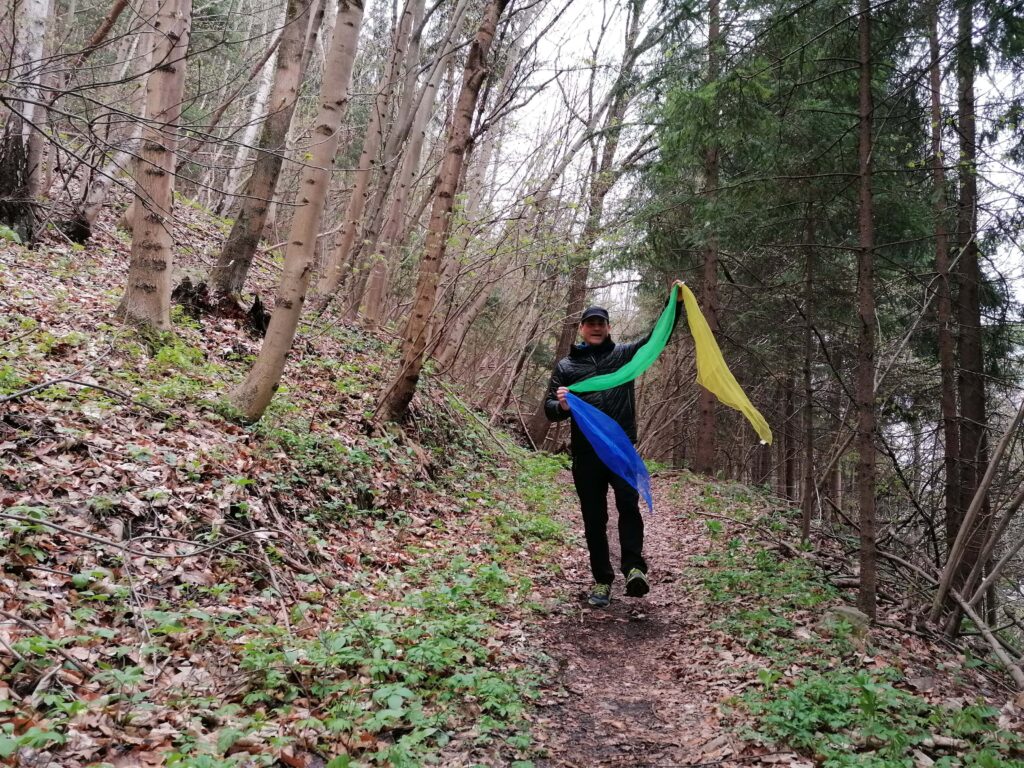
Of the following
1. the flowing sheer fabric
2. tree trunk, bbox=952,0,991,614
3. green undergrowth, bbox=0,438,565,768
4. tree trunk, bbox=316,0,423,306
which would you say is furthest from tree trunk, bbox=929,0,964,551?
tree trunk, bbox=316,0,423,306

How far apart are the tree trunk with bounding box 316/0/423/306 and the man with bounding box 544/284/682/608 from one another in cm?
669

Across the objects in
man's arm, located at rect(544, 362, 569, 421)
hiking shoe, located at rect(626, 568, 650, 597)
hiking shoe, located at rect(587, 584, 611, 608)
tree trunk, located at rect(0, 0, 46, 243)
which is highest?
tree trunk, located at rect(0, 0, 46, 243)

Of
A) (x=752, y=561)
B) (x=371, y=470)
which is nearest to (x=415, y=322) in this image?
(x=371, y=470)

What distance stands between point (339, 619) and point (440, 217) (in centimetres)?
502

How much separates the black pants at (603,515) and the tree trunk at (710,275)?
5.78 meters

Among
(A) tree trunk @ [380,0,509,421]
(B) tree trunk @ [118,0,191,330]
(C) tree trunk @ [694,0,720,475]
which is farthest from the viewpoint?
(C) tree trunk @ [694,0,720,475]

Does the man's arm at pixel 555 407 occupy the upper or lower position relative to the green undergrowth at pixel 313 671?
upper

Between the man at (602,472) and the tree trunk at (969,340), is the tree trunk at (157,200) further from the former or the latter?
the tree trunk at (969,340)

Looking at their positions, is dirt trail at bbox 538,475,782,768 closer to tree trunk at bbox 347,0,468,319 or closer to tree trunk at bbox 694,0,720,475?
tree trunk at bbox 694,0,720,475

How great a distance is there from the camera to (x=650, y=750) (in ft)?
10.6

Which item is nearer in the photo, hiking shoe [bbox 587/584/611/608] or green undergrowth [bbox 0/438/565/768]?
green undergrowth [bbox 0/438/565/768]

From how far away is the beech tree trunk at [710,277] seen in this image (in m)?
11.4

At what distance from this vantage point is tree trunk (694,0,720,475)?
11280mm

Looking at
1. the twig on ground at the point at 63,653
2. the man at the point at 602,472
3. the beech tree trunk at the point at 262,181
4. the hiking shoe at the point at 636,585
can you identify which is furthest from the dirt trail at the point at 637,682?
the beech tree trunk at the point at 262,181
